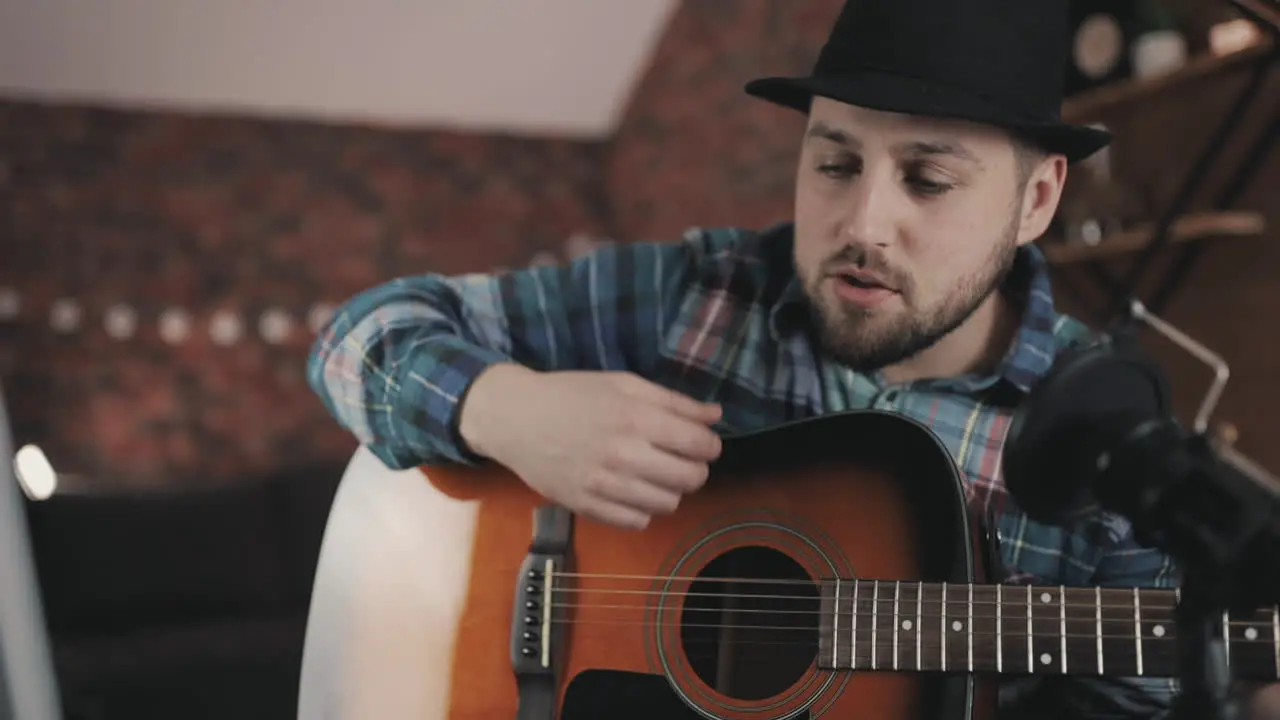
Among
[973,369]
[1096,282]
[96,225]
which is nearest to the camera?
[973,369]

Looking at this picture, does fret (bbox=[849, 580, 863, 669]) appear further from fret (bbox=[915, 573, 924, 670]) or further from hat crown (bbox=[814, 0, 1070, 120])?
hat crown (bbox=[814, 0, 1070, 120])

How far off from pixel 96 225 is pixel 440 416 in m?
4.01

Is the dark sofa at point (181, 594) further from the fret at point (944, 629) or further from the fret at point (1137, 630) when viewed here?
the fret at point (1137, 630)

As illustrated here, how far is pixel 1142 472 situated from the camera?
0.55 m

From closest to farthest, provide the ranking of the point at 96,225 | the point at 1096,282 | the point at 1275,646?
1. the point at 1275,646
2. the point at 1096,282
3. the point at 96,225

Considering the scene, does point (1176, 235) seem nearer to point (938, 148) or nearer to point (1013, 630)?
point (938, 148)

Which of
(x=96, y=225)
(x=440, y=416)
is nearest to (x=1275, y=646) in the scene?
(x=440, y=416)

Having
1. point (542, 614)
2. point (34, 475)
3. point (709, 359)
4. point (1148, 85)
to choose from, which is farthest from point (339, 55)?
point (542, 614)

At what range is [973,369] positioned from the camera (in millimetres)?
1123

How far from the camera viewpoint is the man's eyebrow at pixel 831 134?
3.28ft

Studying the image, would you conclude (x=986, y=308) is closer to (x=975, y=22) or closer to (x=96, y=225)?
(x=975, y=22)

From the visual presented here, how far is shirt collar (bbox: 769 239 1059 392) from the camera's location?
106 centimetres

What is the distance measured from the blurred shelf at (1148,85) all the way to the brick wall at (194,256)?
281 centimetres

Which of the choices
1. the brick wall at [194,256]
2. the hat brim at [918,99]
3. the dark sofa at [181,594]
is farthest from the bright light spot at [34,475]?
the hat brim at [918,99]
